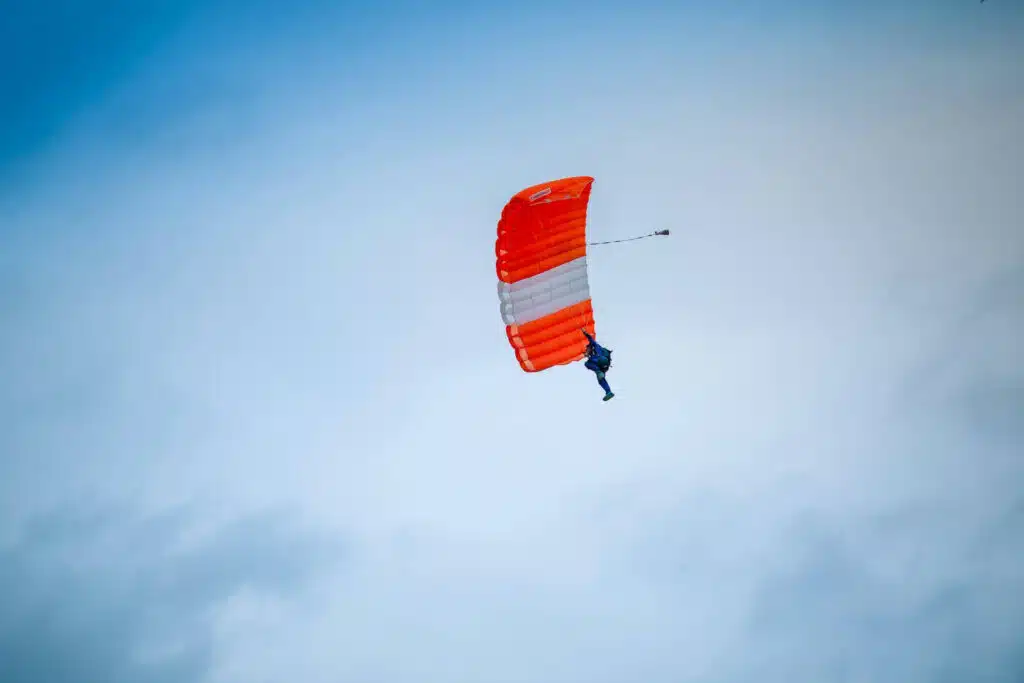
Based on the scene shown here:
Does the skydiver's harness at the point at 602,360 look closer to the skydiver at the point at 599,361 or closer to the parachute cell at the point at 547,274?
the skydiver at the point at 599,361

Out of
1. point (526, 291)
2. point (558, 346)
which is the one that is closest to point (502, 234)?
point (526, 291)

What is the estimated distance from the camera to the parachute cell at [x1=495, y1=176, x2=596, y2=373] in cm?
3200

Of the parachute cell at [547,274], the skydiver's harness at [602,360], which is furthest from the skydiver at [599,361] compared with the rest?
the parachute cell at [547,274]

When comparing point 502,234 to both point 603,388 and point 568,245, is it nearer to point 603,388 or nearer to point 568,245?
point 568,245

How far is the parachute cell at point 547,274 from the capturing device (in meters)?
32.0

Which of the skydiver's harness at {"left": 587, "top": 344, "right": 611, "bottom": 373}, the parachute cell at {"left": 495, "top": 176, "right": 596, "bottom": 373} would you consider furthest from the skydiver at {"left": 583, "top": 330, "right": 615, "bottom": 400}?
the parachute cell at {"left": 495, "top": 176, "right": 596, "bottom": 373}

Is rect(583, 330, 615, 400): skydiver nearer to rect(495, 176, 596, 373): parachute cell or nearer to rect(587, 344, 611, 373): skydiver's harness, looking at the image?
rect(587, 344, 611, 373): skydiver's harness

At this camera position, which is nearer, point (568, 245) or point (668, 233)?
point (668, 233)

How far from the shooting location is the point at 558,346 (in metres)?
34.3

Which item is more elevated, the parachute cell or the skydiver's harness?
the parachute cell

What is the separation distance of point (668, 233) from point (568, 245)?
13.8 ft

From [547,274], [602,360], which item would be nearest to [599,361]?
[602,360]

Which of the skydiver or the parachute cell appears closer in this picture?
the parachute cell

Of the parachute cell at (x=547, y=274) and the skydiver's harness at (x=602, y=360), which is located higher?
the parachute cell at (x=547, y=274)
